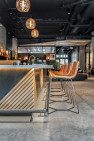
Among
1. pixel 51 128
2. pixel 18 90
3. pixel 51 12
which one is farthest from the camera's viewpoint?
pixel 51 12

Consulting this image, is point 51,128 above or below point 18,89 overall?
below

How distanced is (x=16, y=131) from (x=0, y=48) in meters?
7.99

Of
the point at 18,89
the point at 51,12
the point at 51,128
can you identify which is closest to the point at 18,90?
the point at 18,89

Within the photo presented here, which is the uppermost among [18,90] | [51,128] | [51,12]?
[51,12]

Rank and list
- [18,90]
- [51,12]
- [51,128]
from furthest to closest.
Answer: [51,12]
[18,90]
[51,128]

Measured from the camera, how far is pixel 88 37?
1363 cm

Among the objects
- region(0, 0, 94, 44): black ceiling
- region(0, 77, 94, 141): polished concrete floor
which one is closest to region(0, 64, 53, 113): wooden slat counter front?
region(0, 77, 94, 141): polished concrete floor

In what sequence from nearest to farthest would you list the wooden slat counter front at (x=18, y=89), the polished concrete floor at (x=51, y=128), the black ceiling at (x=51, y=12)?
1. the polished concrete floor at (x=51, y=128)
2. the wooden slat counter front at (x=18, y=89)
3. the black ceiling at (x=51, y=12)

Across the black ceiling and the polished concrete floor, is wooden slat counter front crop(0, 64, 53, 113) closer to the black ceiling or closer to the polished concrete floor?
the polished concrete floor

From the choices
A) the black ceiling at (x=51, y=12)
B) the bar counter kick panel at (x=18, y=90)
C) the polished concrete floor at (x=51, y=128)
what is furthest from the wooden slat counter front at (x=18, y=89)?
the black ceiling at (x=51, y=12)

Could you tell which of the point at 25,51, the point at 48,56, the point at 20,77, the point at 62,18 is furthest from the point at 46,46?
the point at 20,77

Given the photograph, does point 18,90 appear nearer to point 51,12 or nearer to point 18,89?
point 18,89

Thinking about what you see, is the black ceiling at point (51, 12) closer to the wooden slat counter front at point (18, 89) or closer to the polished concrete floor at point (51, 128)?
the wooden slat counter front at point (18, 89)

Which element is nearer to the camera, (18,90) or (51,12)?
(18,90)
